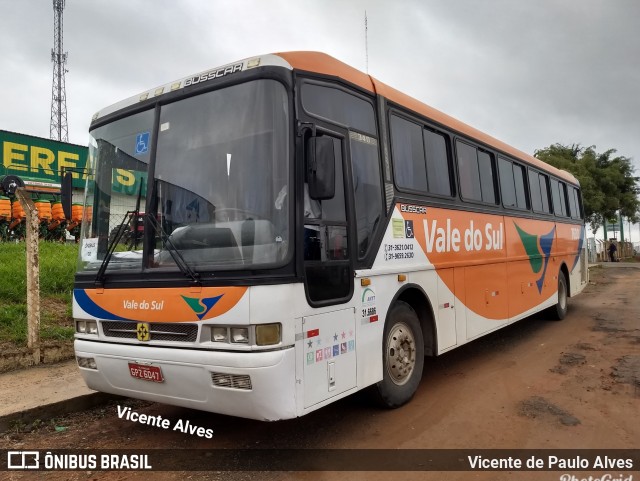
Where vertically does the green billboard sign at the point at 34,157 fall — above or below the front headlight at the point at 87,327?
above

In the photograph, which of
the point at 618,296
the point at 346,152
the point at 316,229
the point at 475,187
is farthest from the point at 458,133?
the point at 618,296

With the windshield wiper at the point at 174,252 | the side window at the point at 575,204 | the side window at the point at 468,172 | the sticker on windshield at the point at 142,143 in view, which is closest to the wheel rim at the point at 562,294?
the side window at the point at 575,204

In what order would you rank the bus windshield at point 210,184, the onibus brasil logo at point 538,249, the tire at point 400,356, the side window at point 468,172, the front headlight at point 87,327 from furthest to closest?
the onibus brasil logo at point 538,249 < the side window at point 468,172 < the tire at point 400,356 < the front headlight at point 87,327 < the bus windshield at point 210,184

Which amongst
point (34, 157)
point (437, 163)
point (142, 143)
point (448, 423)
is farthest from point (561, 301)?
point (34, 157)

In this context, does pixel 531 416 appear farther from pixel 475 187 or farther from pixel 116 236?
pixel 116 236

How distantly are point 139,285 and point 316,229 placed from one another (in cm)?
146

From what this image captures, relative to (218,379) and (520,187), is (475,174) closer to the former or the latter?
(520,187)

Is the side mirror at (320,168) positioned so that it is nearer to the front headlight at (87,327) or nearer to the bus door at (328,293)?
the bus door at (328,293)

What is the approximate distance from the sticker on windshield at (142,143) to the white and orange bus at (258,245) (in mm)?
13

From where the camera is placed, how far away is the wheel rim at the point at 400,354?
16.1 feet

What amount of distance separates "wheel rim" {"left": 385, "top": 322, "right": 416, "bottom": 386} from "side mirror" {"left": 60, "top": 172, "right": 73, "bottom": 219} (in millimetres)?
3356

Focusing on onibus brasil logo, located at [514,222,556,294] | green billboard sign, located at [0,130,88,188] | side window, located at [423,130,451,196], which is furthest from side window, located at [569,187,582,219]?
green billboard sign, located at [0,130,88,188]

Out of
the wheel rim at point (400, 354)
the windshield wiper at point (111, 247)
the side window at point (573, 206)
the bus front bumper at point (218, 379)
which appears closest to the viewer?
the bus front bumper at point (218, 379)

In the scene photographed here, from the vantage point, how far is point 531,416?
189 inches
